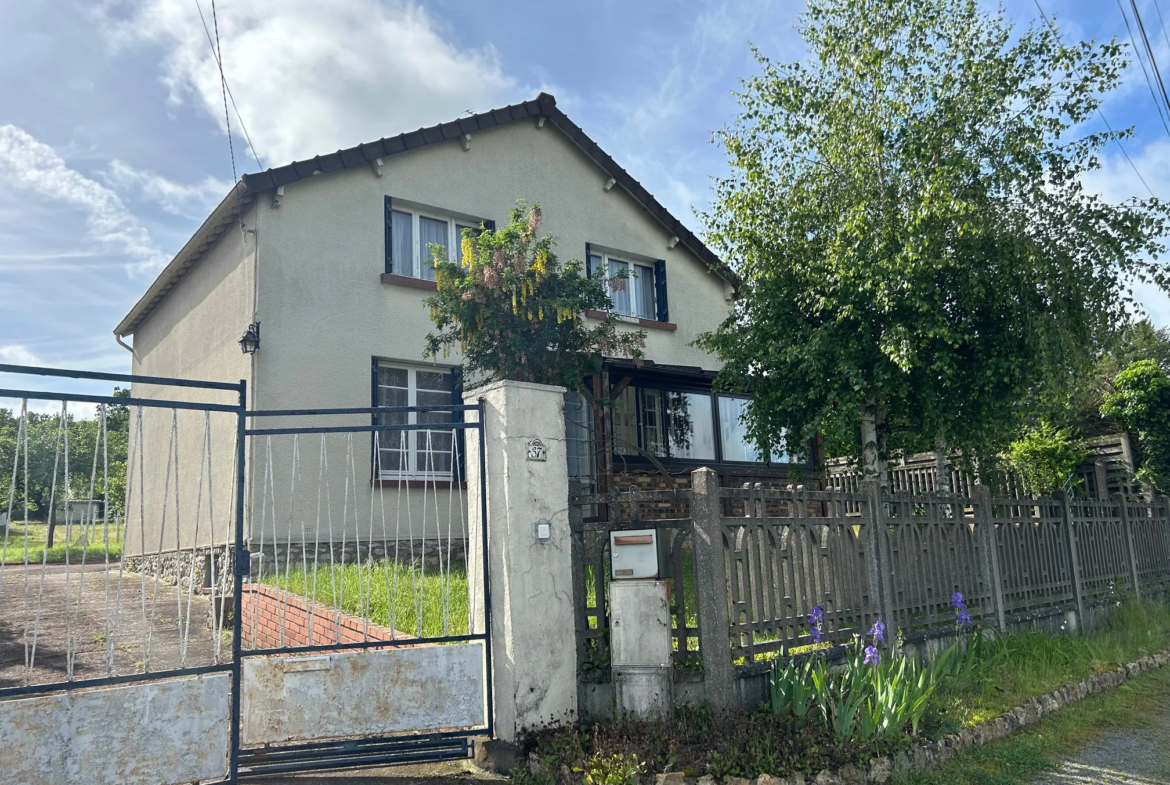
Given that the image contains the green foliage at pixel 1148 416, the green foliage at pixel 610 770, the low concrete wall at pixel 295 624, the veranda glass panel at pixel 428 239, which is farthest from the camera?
the green foliage at pixel 1148 416

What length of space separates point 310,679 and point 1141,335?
3018cm

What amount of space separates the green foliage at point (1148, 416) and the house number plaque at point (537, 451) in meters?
13.4

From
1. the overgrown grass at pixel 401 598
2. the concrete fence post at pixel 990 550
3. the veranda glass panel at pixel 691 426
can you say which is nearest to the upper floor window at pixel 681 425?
the veranda glass panel at pixel 691 426

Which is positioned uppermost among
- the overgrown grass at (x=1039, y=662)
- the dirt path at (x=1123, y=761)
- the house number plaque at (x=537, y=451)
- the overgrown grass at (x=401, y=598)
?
the house number plaque at (x=537, y=451)

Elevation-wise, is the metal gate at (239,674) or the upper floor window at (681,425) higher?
the upper floor window at (681,425)

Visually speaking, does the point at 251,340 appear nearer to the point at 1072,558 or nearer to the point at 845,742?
the point at 845,742

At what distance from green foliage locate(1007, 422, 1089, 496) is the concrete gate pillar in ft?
44.5

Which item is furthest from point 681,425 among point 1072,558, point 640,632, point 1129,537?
point 640,632

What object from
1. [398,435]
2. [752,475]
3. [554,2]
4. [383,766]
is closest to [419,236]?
[398,435]

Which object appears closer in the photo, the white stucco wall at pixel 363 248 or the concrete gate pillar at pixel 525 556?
the concrete gate pillar at pixel 525 556

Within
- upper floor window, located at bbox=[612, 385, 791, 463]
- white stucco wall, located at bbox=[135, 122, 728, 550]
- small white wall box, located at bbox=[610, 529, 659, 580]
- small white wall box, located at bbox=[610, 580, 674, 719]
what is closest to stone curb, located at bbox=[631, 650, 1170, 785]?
small white wall box, located at bbox=[610, 580, 674, 719]

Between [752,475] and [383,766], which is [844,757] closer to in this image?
[383,766]

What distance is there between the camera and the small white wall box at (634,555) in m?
5.53

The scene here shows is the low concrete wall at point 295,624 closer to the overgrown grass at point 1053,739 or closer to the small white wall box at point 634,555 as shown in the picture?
the small white wall box at point 634,555
